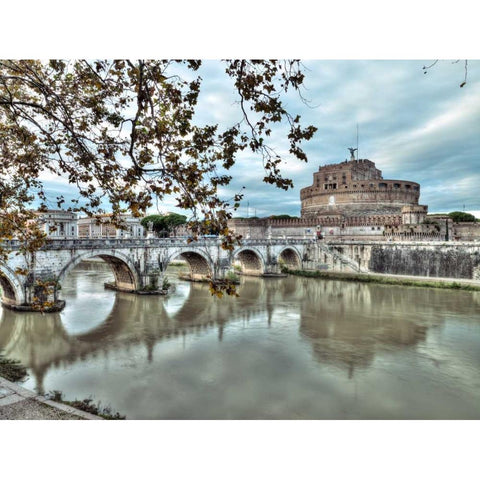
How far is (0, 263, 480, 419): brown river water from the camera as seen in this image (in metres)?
5.76

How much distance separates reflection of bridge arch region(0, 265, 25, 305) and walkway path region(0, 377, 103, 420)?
7757mm

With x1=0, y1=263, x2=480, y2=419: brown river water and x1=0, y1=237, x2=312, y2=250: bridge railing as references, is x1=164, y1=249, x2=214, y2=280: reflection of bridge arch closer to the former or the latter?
x1=0, y1=237, x2=312, y2=250: bridge railing

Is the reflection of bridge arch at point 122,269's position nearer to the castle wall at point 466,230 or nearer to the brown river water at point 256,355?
the brown river water at point 256,355

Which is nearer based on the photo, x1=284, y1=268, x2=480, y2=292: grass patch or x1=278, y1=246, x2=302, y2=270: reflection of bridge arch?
x1=284, y1=268, x2=480, y2=292: grass patch

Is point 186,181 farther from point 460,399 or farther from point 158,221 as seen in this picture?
point 158,221

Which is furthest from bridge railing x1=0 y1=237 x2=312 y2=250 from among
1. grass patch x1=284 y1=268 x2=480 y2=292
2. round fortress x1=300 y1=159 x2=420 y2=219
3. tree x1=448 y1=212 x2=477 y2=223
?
tree x1=448 y1=212 x2=477 y2=223

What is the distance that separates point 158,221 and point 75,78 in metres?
29.1

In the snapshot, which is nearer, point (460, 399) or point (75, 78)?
point (75, 78)

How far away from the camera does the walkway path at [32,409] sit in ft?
12.5

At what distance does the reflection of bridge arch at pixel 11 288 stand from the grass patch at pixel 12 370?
157 inches

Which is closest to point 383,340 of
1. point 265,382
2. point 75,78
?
point 265,382

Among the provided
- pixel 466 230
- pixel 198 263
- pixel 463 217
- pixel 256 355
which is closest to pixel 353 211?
pixel 463 217

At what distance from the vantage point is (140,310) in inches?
499

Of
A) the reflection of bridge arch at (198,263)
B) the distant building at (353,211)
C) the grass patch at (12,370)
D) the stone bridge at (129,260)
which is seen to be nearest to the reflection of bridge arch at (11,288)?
the stone bridge at (129,260)
